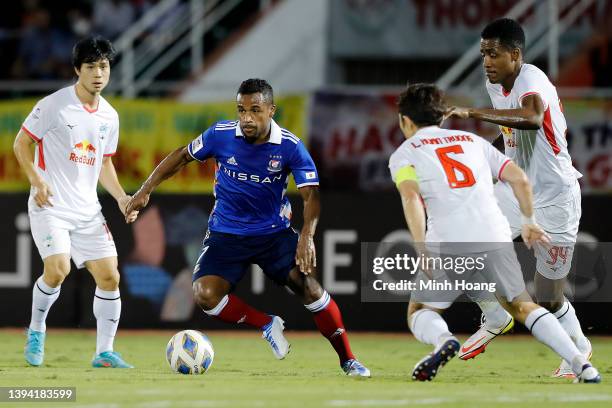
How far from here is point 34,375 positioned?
8773 millimetres

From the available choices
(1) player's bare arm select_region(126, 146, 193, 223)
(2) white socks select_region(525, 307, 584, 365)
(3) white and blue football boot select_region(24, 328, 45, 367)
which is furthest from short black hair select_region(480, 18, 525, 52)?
(3) white and blue football boot select_region(24, 328, 45, 367)

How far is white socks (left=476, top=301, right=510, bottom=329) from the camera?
29.3 ft

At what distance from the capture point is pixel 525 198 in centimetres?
773

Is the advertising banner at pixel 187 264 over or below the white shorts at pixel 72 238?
below

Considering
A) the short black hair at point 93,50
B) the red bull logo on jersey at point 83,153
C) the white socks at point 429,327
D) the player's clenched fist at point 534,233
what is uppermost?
the short black hair at point 93,50

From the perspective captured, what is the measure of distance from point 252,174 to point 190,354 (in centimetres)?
133

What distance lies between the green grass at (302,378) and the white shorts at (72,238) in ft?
2.81

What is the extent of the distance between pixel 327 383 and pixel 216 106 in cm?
735

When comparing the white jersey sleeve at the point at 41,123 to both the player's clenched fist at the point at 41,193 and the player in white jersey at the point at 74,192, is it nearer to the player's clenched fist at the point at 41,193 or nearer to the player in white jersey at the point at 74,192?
the player in white jersey at the point at 74,192

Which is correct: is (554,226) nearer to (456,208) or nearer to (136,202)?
(456,208)

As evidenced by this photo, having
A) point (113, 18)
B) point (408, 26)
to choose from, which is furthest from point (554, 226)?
point (113, 18)

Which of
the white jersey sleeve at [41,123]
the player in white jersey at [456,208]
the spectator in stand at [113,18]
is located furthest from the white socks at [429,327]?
the spectator in stand at [113,18]

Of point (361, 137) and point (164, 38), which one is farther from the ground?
point (164, 38)

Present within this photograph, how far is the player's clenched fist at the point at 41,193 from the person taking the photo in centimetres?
930
